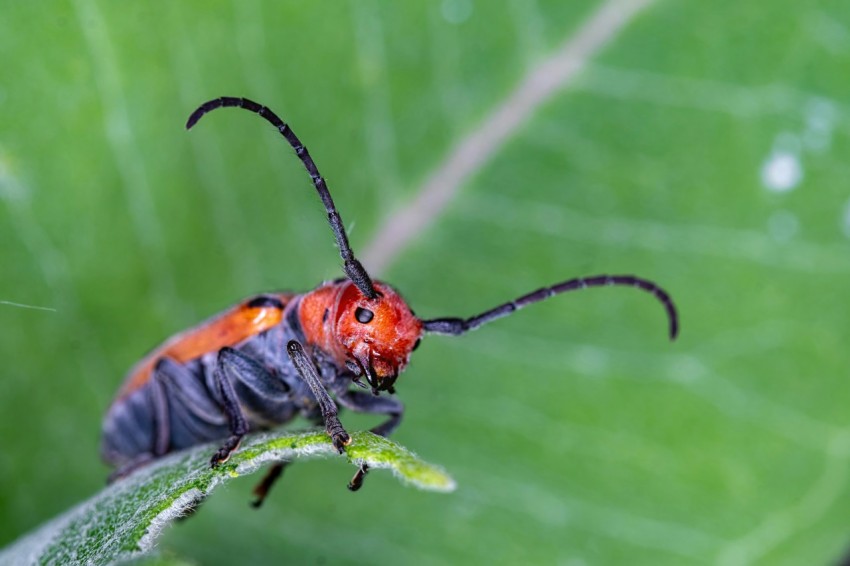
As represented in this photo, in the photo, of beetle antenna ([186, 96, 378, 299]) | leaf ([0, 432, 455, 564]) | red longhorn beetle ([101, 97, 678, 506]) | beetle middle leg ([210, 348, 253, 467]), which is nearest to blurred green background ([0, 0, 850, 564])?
red longhorn beetle ([101, 97, 678, 506])

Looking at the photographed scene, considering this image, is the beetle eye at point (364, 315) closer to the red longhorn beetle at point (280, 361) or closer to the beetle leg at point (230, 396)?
the red longhorn beetle at point (280, 361)

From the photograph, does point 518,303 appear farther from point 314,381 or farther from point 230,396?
point 230,396

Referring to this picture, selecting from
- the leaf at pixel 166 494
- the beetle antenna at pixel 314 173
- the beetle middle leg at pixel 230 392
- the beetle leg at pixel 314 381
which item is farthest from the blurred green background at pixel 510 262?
the leaf at pixel 166 494

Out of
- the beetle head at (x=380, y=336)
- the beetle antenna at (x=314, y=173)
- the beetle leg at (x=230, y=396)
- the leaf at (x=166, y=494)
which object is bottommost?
the leaf at (x=166, y=494)

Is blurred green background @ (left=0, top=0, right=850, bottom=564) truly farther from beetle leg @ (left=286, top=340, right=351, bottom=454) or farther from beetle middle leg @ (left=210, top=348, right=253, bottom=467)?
beetle leg @ (left=286, top=340, right=351, bottom=454)

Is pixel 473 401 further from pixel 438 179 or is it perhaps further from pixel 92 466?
pixel 92 466

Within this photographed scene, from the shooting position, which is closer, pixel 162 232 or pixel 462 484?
pixel 162 232

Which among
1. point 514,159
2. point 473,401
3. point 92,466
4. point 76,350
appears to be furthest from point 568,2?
point 92,466
